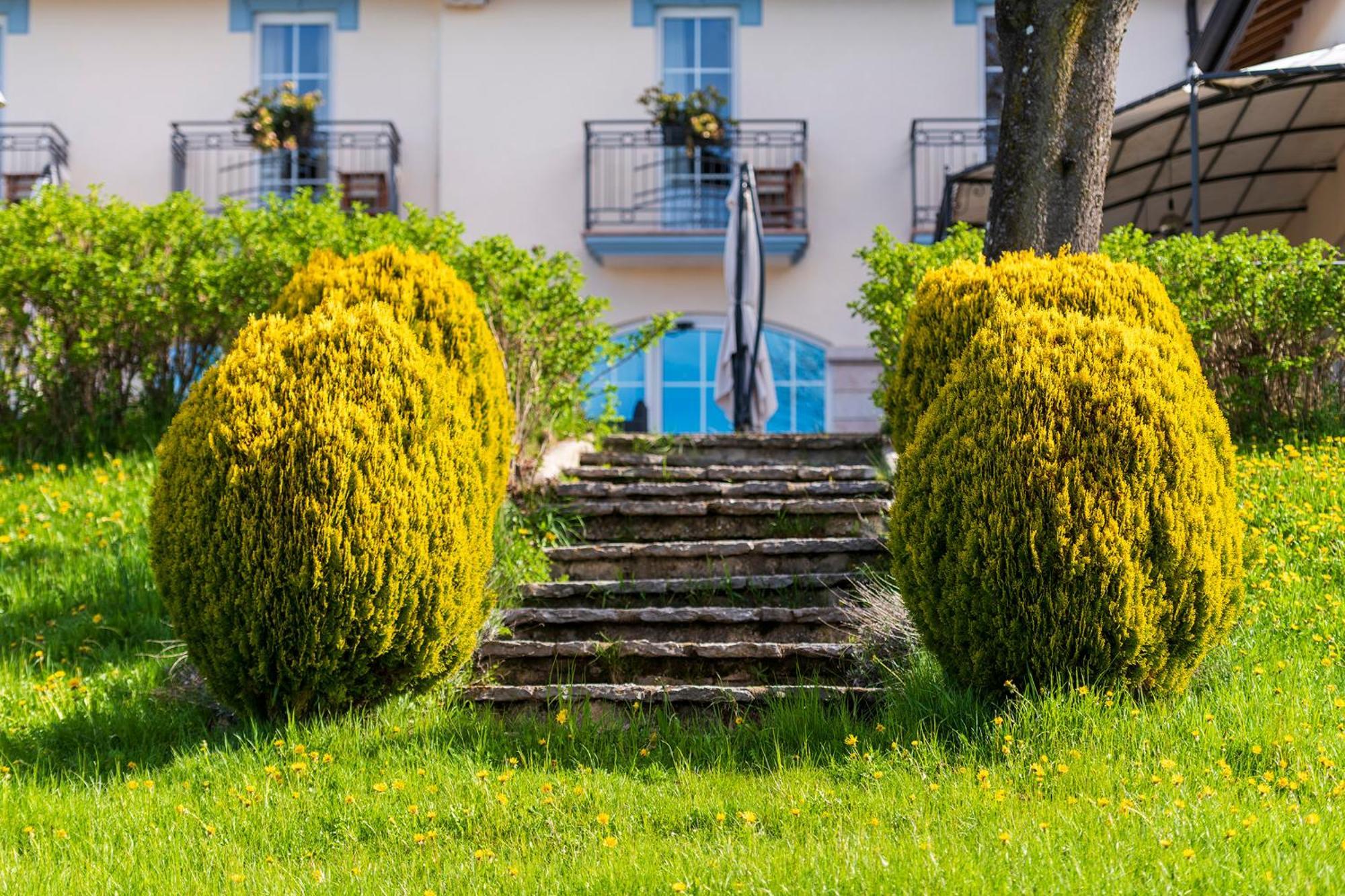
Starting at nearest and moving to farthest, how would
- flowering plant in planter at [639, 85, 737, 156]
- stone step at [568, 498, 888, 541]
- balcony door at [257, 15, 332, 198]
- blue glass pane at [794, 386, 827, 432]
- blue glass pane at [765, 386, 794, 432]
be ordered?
stone step at [568, 498, 888, 541]
flowering plant in planter at [639, 85, 737, 156]
blue glass pane at [794, 386, 827, 432]
blue glass pane at [765, 386, 794, 432]
balcony door at [257, 15, 332, 198]

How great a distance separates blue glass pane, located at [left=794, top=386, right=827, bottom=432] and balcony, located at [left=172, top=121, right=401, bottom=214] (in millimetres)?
4663

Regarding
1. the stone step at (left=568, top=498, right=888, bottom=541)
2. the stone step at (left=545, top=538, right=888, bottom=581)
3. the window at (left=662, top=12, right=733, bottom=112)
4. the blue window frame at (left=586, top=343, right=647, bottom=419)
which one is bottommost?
the stone step at (left=545, top=538, right=888, bottom=581)

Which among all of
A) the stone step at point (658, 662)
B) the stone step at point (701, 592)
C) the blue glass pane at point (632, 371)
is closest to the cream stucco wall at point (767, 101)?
the blue glass pane at point (632, 371)

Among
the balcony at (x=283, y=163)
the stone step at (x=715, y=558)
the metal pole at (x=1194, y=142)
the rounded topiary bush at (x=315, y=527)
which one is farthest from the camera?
the balcony at (x=283, y=163)

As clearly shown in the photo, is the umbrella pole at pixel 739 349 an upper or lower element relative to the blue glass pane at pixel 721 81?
lower

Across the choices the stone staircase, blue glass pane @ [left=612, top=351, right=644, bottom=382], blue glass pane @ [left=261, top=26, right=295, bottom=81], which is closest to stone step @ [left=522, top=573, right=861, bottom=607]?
the stone staircase

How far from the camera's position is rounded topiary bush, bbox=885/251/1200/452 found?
16.9 feet

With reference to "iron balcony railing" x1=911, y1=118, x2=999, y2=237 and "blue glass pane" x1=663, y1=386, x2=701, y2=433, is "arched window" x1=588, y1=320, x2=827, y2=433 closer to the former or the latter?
"blue glass pane" x1=663, y1=386, x2=701, y2=433

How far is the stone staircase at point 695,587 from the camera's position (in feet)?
18.4

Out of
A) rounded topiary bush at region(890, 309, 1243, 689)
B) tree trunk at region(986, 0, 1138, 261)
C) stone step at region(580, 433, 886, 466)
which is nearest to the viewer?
rounded topiary bush at region(890, 309, 1243, 689)

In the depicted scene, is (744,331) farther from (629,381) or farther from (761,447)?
(629,381)

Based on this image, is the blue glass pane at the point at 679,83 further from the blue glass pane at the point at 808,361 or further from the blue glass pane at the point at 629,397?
the blue glass pane at the point at 629,397

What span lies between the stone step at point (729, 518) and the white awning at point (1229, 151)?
11.5ft

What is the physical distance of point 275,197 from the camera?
9.09 meters
